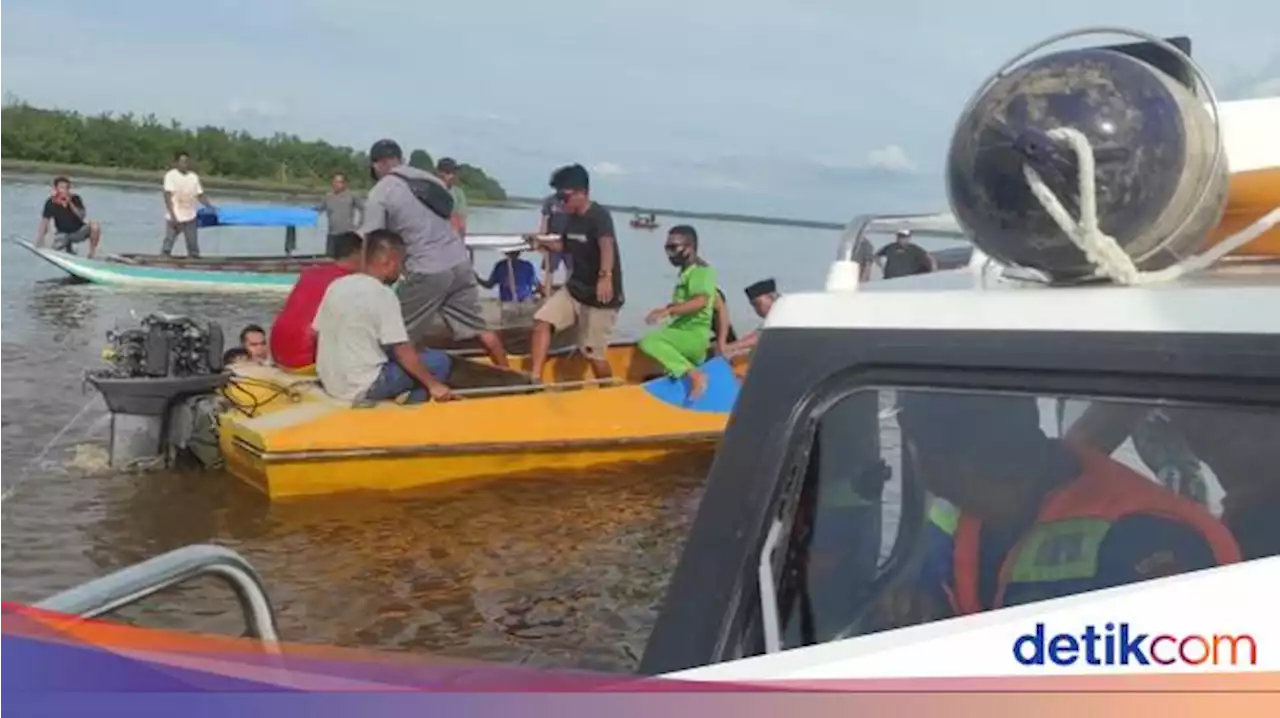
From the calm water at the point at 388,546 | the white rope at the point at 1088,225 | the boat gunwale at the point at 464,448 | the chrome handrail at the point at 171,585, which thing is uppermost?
the white rope at the point at 1088,225

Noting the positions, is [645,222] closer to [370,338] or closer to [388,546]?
[370,338]

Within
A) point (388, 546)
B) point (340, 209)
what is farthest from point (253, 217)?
point (388, 546)

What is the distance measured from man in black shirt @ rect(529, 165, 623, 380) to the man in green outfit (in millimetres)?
466

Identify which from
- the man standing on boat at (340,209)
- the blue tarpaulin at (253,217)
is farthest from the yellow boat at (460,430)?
the blue tarpaulin at (253,217)

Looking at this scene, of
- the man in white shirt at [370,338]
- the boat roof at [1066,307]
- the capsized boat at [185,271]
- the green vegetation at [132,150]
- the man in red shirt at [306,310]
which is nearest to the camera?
the boat roof at [1066,307]

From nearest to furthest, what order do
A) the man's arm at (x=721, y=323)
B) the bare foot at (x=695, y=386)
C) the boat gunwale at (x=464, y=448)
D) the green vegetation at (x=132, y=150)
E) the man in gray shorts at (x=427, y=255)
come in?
1. the boat gunwale at (x=464, y=448)
2. the bare foot at (x=695, y=386)
3. the man in gray shorts at (x=427, y=255)
4. the man's arm at (x=721, y=323)
5. the green vegetation at (x=132, y=150)

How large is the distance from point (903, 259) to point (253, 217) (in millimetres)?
20478

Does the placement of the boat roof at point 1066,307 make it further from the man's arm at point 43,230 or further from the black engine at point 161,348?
the man's arm at point 43,230

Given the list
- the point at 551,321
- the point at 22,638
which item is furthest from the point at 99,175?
the point at 22,638

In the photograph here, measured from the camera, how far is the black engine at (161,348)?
30.1ft

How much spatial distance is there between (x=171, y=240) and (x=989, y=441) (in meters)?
24.1

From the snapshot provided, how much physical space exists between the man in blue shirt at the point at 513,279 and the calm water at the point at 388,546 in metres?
5.12

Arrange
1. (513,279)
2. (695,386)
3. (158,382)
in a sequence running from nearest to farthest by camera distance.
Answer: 1. (158,382)
2. (695,386)
3. (513,279)

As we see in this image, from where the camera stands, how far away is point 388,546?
8.18 metres
